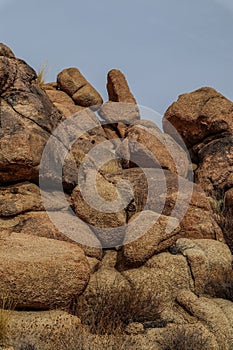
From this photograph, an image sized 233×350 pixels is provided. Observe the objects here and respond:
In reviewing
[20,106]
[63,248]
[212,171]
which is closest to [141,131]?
[212,171]

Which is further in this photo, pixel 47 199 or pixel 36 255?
pixel 47 199

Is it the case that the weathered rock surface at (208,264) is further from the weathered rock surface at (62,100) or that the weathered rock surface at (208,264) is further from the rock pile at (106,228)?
the weathered rock surface at (62,100)

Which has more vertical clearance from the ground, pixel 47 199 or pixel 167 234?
pixel 167 234

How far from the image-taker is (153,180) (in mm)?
15953

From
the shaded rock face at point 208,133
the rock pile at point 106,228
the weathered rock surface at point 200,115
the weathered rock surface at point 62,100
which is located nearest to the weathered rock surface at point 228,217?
the rock pile at point 106,228

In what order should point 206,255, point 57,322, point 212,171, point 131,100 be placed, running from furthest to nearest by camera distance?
point 131,100
point 212,171
point 206,255
point 57,322

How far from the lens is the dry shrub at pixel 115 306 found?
35.4ft

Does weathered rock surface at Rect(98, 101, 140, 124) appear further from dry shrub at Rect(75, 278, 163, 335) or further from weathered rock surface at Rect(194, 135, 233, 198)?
dry shrub at Rect(75, 278, 163, 335)

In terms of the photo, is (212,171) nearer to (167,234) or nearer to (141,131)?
(141,131)

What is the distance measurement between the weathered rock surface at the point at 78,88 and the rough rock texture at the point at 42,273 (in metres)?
15.5

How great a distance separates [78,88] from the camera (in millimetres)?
26188

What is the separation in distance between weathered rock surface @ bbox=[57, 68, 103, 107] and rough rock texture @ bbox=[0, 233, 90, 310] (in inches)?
609

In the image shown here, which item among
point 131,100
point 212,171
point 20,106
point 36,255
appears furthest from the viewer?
point 131,100

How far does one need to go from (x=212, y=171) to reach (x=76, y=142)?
5.42 metres
